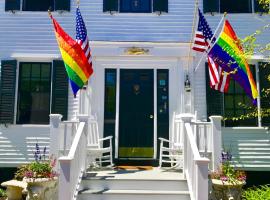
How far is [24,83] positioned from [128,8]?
343cm

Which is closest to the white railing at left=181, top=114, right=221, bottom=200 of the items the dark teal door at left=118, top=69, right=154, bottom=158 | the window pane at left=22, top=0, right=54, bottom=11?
the dark teal door at left=118, top=69, right=154, bottom=158

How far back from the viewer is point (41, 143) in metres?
8.35

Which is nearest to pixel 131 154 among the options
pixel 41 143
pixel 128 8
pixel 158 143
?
pixel 158 143

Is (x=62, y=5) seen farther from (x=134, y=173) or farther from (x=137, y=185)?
(x=137, y=185)

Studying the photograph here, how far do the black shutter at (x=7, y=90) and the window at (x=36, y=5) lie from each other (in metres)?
1.54

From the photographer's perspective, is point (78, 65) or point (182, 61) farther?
point (182, 61)

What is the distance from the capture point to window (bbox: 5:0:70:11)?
875 centimetres

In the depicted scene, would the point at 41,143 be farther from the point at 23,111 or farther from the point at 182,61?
the point at 182,61

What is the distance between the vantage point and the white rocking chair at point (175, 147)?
7106mm

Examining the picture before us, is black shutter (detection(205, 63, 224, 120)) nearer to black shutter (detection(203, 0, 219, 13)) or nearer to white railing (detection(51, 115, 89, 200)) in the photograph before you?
black shutter (detection(203, 0, 219, 13))

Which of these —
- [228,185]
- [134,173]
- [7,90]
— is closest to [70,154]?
[134,173]

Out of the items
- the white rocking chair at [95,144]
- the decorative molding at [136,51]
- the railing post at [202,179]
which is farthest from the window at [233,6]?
the railing post at [202,179]

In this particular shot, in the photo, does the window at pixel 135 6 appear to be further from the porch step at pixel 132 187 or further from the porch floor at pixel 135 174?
the porch step at pixel 132 187

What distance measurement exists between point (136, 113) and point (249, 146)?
9.81 ft
